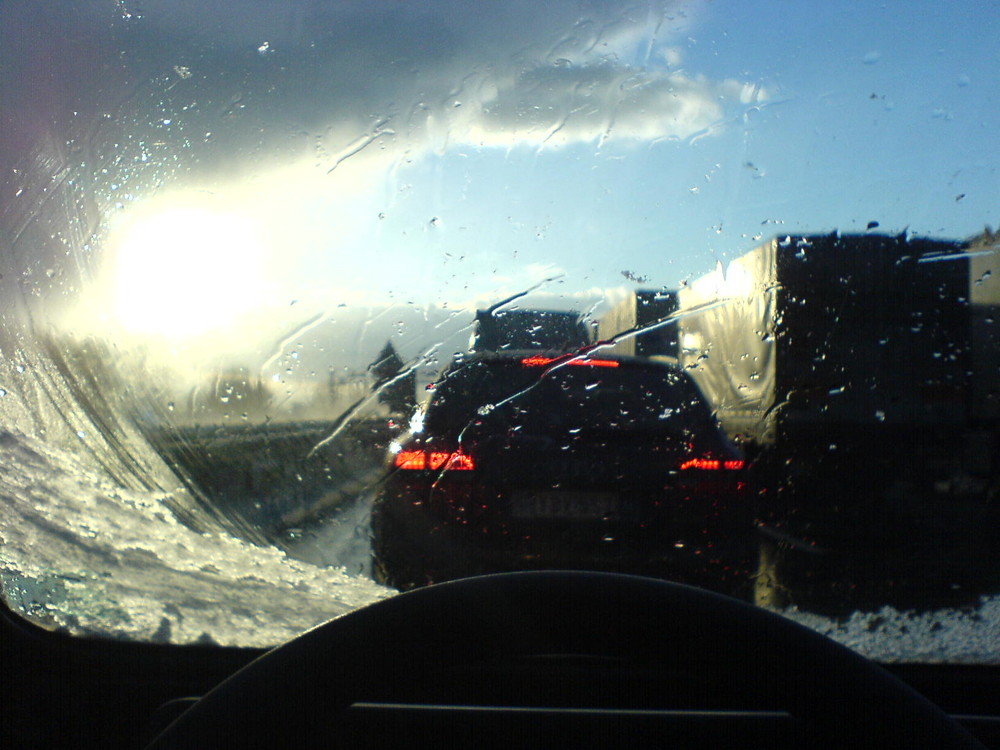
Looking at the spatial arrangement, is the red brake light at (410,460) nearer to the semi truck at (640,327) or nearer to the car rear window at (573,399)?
the car rear window at (573,399)

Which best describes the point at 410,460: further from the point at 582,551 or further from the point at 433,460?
the point at 582,551

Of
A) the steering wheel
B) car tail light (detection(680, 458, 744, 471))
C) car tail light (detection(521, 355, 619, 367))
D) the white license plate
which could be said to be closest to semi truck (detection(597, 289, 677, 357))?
car tail light (detection(521, 355, 619, 367))

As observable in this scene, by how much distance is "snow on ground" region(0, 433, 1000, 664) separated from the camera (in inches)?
124

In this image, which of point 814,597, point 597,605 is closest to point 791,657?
point 597,605

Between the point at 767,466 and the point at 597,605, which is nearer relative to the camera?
the point at 597,605

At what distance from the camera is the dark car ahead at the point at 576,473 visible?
374 centimetres

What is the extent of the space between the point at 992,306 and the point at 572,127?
1.92 metres

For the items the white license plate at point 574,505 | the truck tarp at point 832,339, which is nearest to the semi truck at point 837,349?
the truck tarp at point 832,339

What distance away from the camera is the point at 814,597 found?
139 inches

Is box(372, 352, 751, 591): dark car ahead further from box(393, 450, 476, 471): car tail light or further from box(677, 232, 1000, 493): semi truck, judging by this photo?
box(677, 232, 1000, 493): semi truck

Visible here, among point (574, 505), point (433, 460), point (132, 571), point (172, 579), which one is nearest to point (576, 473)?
point (574, 505)

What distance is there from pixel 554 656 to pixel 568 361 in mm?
2327

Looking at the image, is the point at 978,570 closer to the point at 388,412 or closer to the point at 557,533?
the point at 557,533

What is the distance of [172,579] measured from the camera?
3518mm
